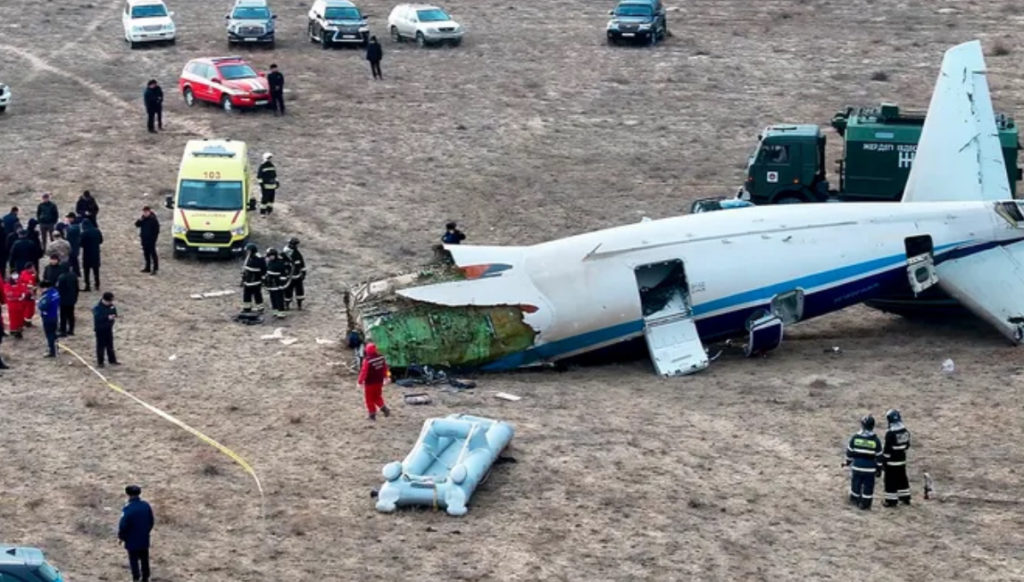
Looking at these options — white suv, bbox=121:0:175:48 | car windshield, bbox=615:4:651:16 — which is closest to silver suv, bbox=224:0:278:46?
white suv, bbox=121:0:175:48

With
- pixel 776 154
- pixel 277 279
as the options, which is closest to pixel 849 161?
pixel 776 154

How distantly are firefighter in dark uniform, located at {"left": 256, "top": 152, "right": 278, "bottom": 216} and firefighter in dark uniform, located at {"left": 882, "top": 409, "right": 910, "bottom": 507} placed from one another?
20911 mm

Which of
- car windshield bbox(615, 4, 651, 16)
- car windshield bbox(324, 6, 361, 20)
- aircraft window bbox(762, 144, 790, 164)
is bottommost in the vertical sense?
car windshield bbox(324, 6, 361, 20)

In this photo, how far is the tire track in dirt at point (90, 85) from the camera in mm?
50562

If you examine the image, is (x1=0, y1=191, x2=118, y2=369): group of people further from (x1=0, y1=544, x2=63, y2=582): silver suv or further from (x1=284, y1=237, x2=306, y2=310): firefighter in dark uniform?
(x1=0, y1=544, x2=63, y2=582): silver suv

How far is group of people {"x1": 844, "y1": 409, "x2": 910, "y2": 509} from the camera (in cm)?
2530

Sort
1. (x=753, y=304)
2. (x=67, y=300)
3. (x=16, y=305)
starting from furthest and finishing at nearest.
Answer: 1. (x=16, y=305)
2. (x=67, y=300)
3. (x=753, y=304)

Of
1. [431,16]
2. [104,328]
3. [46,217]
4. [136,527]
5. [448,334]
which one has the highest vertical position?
[136,527]

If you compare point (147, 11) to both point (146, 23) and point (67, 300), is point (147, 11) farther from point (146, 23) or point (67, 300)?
point (67, 300)

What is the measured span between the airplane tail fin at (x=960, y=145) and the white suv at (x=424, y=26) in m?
25.4

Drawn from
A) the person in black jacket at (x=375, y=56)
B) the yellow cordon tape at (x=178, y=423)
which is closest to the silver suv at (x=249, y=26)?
the person in black jacket at (x=375, y=56)

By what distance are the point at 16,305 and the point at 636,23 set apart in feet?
97.2

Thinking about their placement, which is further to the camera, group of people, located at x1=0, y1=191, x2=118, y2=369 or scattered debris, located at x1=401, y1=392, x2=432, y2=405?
group of people, located at x1=0, y1=191, x2=118, y2=369

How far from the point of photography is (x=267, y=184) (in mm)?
43031
